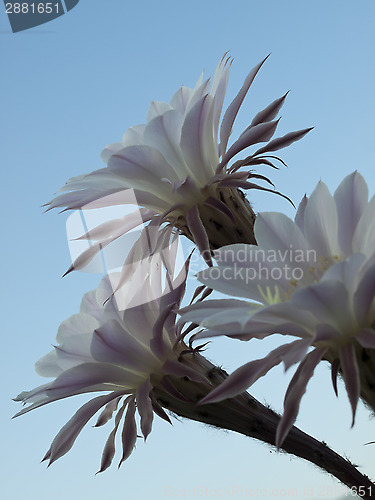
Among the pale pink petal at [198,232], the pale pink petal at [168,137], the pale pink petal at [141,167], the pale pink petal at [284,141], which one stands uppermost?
the pale pink petal at [168,137]

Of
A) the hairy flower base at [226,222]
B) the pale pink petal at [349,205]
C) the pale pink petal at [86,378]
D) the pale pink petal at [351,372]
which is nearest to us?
the pale pink petal at [351,372]

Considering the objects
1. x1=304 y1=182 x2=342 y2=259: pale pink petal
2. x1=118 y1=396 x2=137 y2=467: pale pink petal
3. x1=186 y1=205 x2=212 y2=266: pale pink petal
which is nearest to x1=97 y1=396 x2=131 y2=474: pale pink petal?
x1=118 y1=396 x2=137 y2=467: pale pink petal

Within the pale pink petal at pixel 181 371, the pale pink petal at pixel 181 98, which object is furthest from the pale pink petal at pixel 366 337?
the pale pink petal at pixel 181 98

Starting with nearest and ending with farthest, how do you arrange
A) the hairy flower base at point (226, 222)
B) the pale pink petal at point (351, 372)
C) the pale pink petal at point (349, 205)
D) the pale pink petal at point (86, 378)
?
1. the pale pink petal at point (351, 372)
2. the pale pink petal at point (349, 205)
3. the pale pink petal at point (86, 378)
4. the hairy flower base at point (226, 222)

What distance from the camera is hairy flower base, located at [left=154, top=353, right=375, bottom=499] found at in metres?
0.73

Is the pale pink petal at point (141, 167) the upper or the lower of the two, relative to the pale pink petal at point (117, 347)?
upper

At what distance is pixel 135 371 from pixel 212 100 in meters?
0.34

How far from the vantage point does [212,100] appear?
75 centimetres

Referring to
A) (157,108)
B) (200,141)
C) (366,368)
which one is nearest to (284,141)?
(200,141)

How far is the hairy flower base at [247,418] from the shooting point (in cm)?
73

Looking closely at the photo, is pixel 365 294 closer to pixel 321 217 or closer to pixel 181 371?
pixel 321 217

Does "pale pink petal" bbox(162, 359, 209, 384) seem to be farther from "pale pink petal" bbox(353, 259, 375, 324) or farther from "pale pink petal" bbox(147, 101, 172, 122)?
"pale pink petal" bbox(147, 101, 172, 122)

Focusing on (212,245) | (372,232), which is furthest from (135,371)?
(372,232)

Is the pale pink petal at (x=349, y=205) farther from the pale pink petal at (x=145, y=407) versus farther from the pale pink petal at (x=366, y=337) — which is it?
the pale pink petal at (x=145, y=407)
